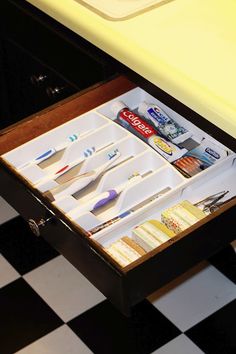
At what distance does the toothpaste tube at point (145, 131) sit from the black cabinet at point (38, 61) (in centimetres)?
11

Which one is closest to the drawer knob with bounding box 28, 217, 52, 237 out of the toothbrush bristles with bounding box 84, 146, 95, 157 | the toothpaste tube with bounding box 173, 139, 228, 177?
the toothbrush bristles with bounding box 84, 146, 95, 157

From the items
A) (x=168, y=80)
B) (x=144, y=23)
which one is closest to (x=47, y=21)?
(x=144, y=23)

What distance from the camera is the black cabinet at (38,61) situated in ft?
5.38

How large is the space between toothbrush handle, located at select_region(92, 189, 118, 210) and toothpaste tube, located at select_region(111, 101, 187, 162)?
0.50 ft

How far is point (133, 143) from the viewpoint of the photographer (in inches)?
58.8

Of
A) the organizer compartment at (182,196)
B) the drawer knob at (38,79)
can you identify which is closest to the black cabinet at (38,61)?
the drawer knob at (38,79)

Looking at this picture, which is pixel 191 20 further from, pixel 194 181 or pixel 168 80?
pixel 194 181

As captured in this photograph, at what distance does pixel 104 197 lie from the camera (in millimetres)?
1387

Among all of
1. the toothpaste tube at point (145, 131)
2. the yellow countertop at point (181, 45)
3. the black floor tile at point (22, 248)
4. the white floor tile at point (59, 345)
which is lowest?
the white floor tile at point (59, 345)

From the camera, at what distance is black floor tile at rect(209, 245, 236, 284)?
6.50 ft

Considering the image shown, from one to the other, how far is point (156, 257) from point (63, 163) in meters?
0.40

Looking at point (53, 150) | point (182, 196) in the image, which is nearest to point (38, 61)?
point (53, 150)

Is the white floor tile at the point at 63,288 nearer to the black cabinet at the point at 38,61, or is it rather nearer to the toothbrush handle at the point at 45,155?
the black cabinet at the point at 38,61

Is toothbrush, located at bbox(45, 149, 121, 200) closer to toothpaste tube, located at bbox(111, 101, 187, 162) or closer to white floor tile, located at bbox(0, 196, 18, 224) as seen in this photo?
toothpaste tube, located at bbox(111, 101, 187, 162)
